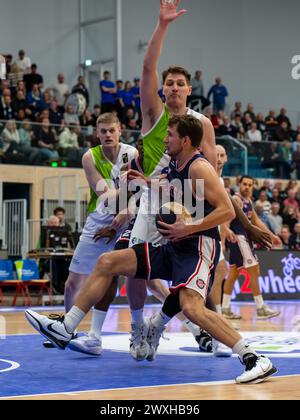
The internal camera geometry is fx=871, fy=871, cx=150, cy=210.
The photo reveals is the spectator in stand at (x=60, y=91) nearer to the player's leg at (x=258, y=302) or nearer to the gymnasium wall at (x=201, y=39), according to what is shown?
the gymnasium wall at (x=201, y=39)

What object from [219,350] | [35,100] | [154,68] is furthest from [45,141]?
[154,68]

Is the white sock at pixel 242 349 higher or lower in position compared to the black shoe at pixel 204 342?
higher

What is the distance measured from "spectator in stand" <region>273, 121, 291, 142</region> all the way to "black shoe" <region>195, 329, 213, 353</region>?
18.3 m

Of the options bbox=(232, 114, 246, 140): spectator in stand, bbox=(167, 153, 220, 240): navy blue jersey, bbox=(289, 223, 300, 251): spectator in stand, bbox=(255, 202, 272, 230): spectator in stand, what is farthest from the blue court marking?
bbox=(232, 114, 246, 140): spectator in stand

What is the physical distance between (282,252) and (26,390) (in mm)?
12997

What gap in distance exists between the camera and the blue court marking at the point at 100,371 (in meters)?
5.57

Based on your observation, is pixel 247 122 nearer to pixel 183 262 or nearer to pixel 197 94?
pixel 197 94

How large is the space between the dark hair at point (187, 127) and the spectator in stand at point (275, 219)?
14.0 meters

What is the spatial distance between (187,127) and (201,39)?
23.5 metres

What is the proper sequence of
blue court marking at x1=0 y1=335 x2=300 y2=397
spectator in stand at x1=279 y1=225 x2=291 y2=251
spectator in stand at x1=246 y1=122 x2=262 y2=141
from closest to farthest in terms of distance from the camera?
blue court marking at x1=0 y1=335 x2=300 y2=397 < spectator in stand at x1=279 y1=225 x2=291 y2=251 < spectator in stand at x1=246 y1=122 x2=262 y2=141

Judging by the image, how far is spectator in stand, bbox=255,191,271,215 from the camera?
793 inches

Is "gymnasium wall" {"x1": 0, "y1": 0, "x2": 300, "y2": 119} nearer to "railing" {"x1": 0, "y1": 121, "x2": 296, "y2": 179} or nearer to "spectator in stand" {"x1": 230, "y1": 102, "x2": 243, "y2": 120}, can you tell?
"spectator in stand" {"x1": 230, "y1": 102, "x2": 243, "y2": 120}

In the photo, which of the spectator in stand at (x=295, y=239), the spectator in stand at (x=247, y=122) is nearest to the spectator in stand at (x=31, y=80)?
the spectator in stand at (x=247, y=122)
